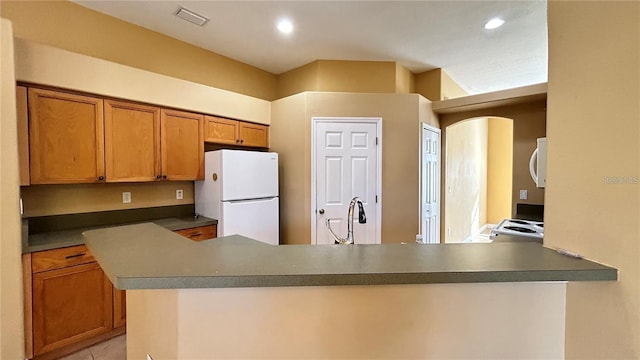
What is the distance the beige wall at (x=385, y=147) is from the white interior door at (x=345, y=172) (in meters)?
0.11

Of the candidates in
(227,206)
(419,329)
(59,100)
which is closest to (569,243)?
(419,329)

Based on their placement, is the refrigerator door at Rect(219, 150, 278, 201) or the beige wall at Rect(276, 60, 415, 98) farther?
the beige wall at Rect(276, 60, 415, 98)

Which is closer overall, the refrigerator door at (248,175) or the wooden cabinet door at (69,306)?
the wooden cabinet door at (69,306)

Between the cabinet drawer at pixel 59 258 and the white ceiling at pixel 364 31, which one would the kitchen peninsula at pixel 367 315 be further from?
the white ceiling at pixel 364 31

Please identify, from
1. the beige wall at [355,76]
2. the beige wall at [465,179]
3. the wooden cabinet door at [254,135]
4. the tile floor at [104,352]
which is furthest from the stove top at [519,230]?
the tile floor at [104,352]

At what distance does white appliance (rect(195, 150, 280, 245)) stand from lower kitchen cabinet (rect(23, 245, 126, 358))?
105cm

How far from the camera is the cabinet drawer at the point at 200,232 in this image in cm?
270

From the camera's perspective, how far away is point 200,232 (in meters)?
2.79

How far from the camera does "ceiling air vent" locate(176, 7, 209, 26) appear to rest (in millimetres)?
2545

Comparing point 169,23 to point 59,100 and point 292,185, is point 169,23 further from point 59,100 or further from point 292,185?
point 292,185

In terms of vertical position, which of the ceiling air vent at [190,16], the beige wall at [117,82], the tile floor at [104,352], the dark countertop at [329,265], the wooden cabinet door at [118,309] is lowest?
the tile floor at [104,352]

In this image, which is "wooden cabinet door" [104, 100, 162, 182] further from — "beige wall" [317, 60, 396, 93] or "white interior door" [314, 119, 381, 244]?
"beige wall" [317, 60, 396, 93]

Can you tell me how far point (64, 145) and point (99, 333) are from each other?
4.98 feet

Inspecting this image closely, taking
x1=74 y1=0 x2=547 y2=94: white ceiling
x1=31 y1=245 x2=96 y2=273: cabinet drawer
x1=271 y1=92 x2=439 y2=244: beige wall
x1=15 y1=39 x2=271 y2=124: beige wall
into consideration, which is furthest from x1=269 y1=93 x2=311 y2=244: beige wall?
x1=31 y1=245 x2=96 y2=273: cabinet drawer
